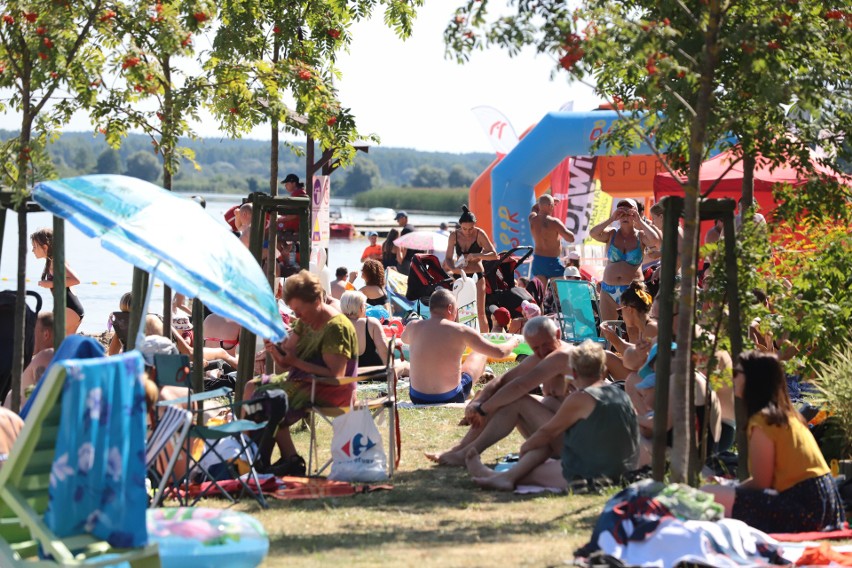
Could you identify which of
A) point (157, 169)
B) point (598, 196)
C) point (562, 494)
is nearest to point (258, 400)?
point (562, 494)

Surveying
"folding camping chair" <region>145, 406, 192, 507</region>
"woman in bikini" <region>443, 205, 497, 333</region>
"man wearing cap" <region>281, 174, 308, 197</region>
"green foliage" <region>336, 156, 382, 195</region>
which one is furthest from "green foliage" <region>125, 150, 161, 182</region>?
"folding camping chair" <region>145, 406, 192, 507</region>

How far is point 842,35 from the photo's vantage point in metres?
6.06

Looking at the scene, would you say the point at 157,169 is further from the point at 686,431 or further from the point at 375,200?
the point at 686,431

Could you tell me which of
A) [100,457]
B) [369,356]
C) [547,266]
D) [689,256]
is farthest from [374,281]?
[100,457]

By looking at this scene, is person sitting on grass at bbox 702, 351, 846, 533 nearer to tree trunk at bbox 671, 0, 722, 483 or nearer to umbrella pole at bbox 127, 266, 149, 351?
tree trunk at bbox 671, 0, 722, 483

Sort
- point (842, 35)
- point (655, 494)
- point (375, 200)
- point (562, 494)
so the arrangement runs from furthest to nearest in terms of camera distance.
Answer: point (375, 200), point (562, 494), point (842, 35), point (655, 494)

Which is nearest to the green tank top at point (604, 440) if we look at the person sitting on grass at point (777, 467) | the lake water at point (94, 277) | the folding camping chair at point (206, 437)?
the person sitting on grass at point (777, 467)

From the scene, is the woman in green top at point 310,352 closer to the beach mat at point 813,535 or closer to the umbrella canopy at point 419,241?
the beach mat at point 813,535

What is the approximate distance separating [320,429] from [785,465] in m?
4.14

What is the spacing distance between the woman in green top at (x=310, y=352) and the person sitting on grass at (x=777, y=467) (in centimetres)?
258

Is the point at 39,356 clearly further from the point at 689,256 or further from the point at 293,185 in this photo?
the point at 293,185

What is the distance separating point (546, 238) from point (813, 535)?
8258mm

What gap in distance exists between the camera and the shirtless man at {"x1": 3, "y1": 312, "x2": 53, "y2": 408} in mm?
7246

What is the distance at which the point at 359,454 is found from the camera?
277 inches
